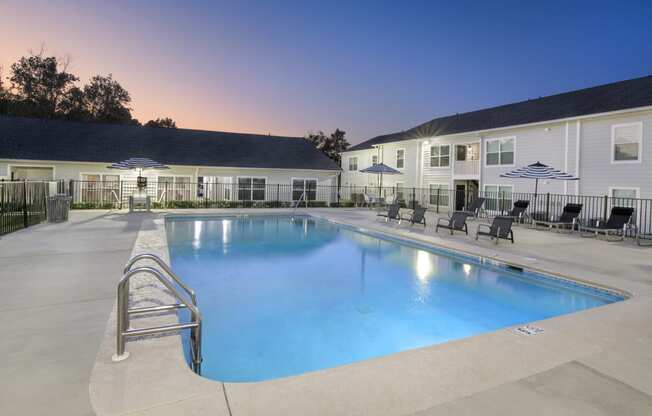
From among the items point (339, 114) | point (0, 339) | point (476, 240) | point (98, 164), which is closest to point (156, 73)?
point (98, 164)

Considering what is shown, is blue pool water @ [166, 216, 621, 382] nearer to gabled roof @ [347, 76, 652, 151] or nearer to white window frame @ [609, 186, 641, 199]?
white window frame @ [609, 186, 641, 199]

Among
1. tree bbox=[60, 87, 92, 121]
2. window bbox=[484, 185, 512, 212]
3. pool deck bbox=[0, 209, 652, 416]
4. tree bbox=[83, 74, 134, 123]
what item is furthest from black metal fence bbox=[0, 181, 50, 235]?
tree bbox=[83, 74, 134, 123]

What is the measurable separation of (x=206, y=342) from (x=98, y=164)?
19.4 m

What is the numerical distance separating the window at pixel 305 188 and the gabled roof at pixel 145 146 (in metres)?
0.98

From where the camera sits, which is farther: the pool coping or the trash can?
the trash can

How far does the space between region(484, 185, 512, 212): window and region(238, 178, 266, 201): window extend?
524 inches

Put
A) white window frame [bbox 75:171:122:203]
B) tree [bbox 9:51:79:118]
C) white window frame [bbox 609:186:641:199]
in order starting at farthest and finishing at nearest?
tree [bbox 9:51:79:118] → white window frame [bbox 75:171:122:203] → white window frame [bbox 609:186:641:199]

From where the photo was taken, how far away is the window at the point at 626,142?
43.0 feet

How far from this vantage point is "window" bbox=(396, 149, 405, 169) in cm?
2552

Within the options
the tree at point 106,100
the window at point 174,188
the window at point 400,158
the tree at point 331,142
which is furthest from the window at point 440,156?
the tree at point 106,100

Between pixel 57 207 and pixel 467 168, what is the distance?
1899 centimetres

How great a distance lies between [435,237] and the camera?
1106 centimetres

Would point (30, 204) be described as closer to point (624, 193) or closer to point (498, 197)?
point (498, 197)

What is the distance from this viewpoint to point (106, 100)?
4366 cm
